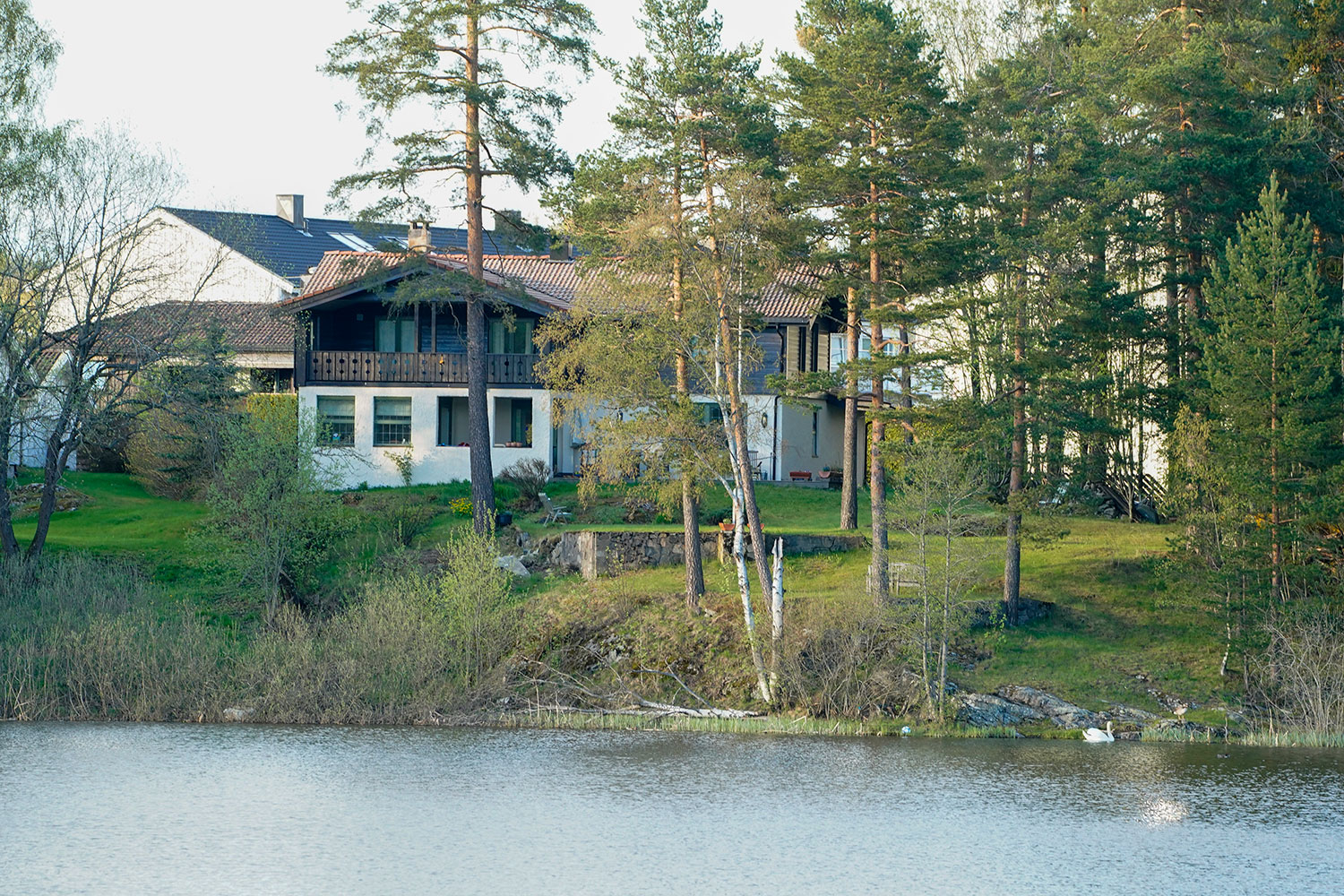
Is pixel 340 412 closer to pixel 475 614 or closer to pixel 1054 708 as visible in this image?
pixel 475 614

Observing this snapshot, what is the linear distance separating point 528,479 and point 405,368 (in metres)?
6.74

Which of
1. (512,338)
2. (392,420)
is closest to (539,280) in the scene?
(512,338)

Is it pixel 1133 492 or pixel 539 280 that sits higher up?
pixel 539 280

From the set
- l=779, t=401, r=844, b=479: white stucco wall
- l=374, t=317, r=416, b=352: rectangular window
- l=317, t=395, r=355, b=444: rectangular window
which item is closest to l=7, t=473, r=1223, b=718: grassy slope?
l=317, t=395, r=355, b=444: rectangular window

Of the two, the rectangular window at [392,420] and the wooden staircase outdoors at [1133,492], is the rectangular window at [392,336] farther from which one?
the wooden staircase outdoors at [1133,492]

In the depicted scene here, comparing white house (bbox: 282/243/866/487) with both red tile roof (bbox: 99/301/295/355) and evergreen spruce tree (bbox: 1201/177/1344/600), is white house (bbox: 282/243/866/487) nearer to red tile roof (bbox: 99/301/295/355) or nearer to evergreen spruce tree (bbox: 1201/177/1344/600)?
red tile roof (bbox: 99/301/295/355)

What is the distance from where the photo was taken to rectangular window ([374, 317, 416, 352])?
1762 inches

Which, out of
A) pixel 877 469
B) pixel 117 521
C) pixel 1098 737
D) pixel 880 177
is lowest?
pixel 1098 737

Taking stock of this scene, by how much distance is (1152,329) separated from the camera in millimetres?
31797

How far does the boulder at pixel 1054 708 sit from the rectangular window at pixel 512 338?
22394mm

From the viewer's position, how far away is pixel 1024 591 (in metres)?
30.9

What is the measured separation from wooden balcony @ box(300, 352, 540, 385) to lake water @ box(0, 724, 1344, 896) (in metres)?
19.4

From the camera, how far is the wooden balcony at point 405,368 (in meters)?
42.9

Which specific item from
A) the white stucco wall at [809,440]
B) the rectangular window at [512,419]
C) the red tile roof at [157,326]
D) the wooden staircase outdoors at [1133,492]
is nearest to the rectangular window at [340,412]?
the rectangular window at [512,419]
